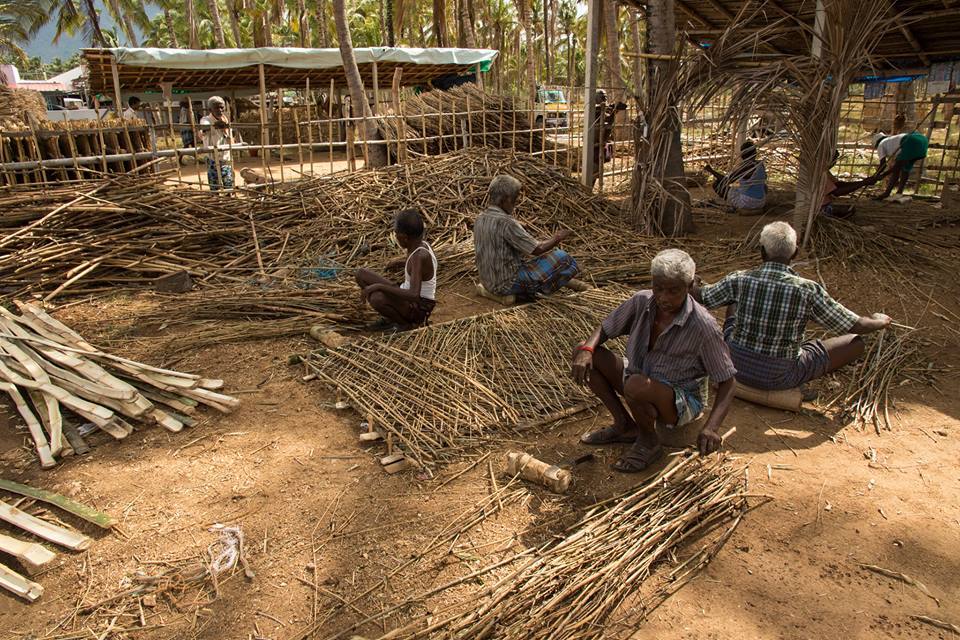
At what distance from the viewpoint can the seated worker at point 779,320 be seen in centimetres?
317

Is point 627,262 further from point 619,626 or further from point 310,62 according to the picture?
point 310,62

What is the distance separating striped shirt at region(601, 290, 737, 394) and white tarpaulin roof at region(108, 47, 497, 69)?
1012cm

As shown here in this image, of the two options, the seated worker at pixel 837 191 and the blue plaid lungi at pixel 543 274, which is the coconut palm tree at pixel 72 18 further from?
the seated worker at pixel 837 191

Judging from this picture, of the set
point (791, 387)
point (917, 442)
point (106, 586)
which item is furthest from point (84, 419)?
point (917, 442)

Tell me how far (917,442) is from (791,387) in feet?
2.06

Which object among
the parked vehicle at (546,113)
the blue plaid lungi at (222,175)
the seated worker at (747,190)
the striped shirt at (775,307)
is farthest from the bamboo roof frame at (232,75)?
the striped shirt at (775,307)

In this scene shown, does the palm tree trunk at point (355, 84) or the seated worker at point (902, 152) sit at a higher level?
the palm tree trunk at point (355, 84)

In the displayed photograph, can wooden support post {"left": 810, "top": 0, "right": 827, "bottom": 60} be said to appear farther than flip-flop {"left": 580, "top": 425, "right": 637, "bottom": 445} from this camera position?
Yes

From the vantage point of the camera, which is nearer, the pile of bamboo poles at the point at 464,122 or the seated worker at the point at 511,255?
the seated worker at the point at 511,255

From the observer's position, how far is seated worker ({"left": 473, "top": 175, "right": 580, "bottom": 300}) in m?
4.77

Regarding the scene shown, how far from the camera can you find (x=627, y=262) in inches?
239

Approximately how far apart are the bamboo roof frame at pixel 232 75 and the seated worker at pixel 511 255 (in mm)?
7588

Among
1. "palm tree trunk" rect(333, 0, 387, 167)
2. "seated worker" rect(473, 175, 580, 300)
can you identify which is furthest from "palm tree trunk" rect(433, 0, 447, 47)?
"seated worker" rect(473, 175, 580, 300)

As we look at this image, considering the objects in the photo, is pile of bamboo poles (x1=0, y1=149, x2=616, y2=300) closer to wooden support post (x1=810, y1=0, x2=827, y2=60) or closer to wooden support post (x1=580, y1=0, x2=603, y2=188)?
wooden support post (x1=580, y1=0, x2=603, y2=188)
